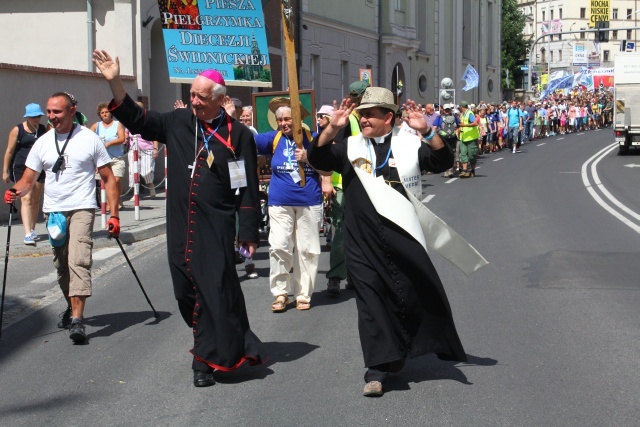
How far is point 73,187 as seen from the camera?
7430 millimetres

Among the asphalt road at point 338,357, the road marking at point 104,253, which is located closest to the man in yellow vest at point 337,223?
the asphalt road at point 338,357

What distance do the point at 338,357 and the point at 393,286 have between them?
1.04 meters

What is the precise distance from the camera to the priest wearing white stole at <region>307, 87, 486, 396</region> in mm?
5879

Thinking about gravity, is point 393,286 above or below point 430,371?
above

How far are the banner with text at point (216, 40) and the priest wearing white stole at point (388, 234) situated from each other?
10131 millimetres

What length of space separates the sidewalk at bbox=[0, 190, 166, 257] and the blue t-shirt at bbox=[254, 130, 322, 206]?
4796 mm

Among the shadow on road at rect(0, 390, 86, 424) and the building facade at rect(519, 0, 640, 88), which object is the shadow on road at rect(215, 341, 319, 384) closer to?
the shadow on road at rect(0, 390, 86, 424)

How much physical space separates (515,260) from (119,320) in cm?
484

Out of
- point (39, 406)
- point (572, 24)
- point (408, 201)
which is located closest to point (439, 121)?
point (408, 201)

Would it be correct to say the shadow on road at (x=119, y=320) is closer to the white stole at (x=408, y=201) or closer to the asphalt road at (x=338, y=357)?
the asphalt road at (x=338, y=357)

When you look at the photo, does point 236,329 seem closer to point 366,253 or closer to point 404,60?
point 366,253

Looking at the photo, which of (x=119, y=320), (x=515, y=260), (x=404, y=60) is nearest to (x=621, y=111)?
(x=404, y=60)

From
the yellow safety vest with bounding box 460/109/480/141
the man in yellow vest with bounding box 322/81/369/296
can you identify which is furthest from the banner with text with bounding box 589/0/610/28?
the man in yellow vest with bounding box 322/81/369/296

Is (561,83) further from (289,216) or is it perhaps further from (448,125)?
(289,216)
